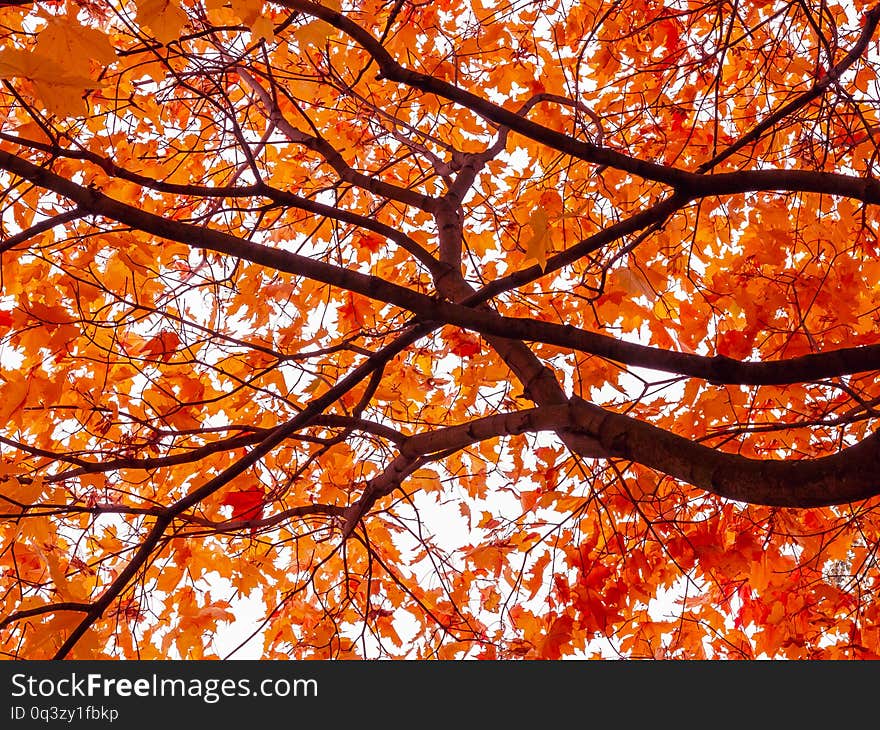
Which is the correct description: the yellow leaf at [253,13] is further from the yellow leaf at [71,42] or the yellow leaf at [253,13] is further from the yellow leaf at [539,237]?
the yellow leaf at [539,237]

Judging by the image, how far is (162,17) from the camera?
1.34 meters

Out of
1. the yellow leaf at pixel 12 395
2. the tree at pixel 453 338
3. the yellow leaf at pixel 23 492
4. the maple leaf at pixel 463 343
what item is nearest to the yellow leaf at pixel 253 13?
the tree at pixel 453 338

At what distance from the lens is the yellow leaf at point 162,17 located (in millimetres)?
1328

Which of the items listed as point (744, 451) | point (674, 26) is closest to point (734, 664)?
point (744, 451)

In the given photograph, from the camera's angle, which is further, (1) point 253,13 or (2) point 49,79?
(1) point 253,13

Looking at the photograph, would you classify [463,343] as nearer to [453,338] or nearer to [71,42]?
[453,338]

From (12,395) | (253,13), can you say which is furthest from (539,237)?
(12,395)

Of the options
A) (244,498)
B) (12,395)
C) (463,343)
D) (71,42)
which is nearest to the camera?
(71,42)

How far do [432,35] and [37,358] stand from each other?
2.23 m

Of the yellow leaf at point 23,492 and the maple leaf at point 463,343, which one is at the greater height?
the maple leaf at point 463,343

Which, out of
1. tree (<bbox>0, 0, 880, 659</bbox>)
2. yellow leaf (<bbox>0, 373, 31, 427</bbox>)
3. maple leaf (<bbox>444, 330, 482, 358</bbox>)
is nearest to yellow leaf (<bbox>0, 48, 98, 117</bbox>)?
tree (<bbox>0, 0, 880, 659</bbox>)

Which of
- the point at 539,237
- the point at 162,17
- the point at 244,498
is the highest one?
the point at 162,17

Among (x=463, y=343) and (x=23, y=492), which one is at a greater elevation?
(x=463, y=343)

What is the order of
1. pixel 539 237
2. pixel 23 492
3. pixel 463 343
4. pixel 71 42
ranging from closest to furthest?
pixel 71 42 → pixel 539 237 → pixel 23 492 → pixel 463 343
